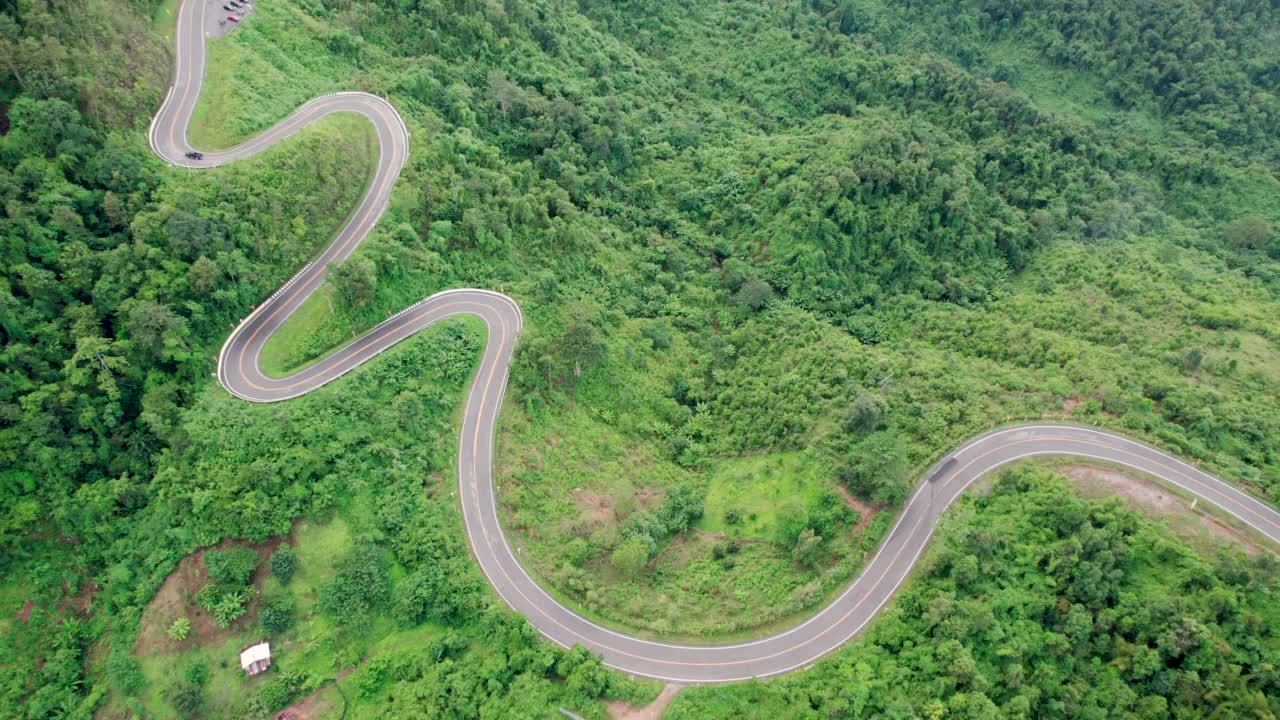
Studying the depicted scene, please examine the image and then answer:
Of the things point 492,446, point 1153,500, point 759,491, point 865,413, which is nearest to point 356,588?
point 492,446

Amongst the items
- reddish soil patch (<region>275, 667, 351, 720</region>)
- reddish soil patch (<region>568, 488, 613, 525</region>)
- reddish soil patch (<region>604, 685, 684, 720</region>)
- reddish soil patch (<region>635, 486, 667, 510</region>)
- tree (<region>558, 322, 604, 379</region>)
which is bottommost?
reddish soil patch (<region>275, 667, 351, 720</region>)

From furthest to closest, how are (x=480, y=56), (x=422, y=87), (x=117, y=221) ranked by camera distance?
1. (x=480, y=56)
2. (x=422, y=87)
3. (x=117, y=221)

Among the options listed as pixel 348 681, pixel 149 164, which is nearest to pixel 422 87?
pixel 149 164

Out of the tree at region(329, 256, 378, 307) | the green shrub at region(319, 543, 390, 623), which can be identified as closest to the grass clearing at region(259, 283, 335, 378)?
Answer: the tree at region(329, 256, 378, 307)

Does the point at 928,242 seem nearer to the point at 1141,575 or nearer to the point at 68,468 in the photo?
the point at 1141,575

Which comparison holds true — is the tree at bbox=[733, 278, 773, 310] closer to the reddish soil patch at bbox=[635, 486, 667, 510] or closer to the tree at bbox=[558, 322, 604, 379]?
the tree at bbox=[558, 322, 604, 379]

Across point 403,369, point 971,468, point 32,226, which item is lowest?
point 403,369
